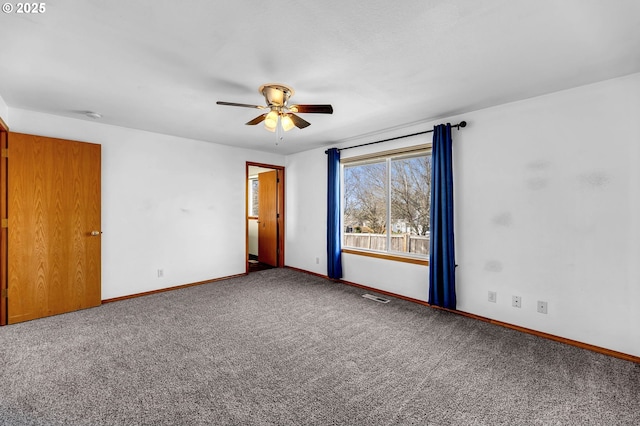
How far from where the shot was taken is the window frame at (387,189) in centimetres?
400

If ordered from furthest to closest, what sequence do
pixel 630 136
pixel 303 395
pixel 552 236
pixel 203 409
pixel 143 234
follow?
pixel 143 234 < pixel 552 236 < pixel 630 136 < pixel 303 395 < pixel 203 409

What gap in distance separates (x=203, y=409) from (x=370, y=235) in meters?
3.41

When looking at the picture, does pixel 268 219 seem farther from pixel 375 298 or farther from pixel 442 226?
pixel 442 226

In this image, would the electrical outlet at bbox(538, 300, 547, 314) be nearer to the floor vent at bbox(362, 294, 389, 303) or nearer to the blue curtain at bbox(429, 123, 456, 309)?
the blue curtain at bbox(429, 123, 456, 309)

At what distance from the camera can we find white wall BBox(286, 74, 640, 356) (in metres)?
2.54

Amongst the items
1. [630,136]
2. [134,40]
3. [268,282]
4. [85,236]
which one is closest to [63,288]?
[85,236]

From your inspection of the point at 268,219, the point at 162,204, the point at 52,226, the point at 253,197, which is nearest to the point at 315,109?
the point at 162,204

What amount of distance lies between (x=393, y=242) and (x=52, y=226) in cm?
445

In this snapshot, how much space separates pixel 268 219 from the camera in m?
6.45

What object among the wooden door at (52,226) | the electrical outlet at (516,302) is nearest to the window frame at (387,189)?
the electrical outlet at (516,302)

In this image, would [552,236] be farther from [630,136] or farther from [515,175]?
[630,136]

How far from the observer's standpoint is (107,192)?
3971mm

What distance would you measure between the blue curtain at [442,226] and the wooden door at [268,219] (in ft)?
11.4

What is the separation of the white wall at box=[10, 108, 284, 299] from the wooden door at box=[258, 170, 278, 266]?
0.89 m
